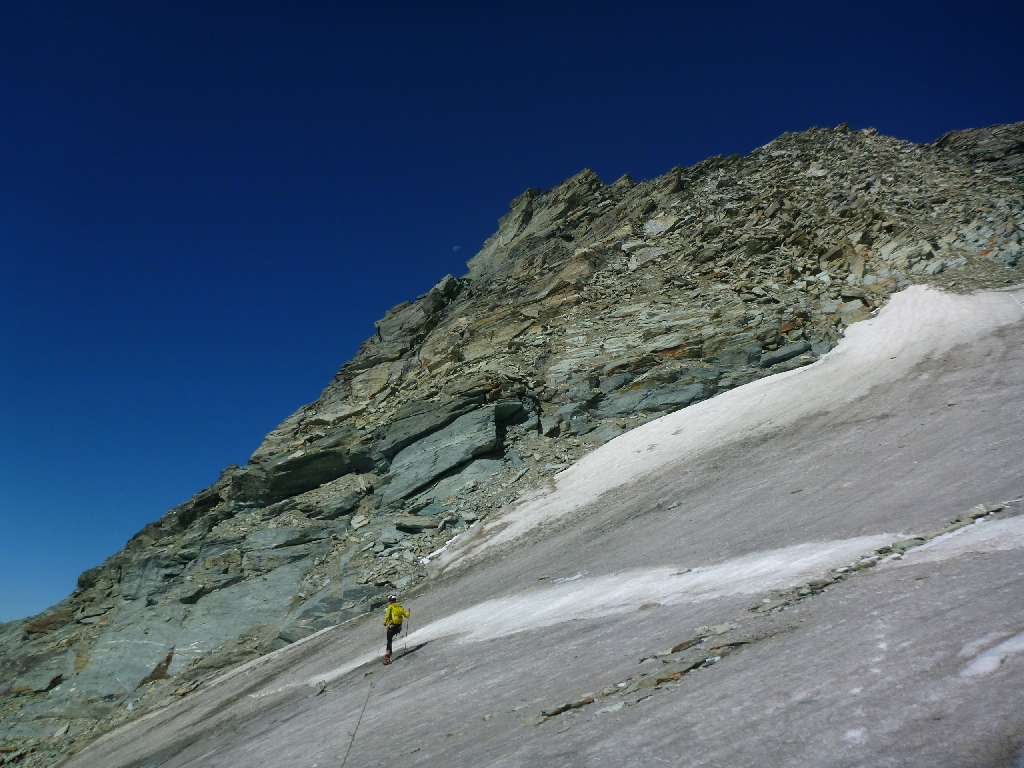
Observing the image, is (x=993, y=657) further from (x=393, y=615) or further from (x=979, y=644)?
(x=393, y=615)

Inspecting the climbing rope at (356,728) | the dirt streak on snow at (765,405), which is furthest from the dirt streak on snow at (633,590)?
the dirt streak on snow at (765,405)

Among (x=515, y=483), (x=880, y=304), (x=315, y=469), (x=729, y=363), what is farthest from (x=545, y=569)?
(x=880, y=304)

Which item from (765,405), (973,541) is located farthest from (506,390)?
(973,541)

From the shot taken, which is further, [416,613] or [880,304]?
[880,304]

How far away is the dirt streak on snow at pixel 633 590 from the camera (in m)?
7.48

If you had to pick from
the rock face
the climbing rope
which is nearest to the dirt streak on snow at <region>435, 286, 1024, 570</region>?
the rock face

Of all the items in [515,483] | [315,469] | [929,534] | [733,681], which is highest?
[315,469]

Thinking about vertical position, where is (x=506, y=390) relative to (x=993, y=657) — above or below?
above

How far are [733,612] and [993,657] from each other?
10.0 ft

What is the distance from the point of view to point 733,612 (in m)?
6.59

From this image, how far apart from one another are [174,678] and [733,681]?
832 inches

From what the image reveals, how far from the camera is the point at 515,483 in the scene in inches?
832

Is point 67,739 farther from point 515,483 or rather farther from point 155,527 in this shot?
point 515,483

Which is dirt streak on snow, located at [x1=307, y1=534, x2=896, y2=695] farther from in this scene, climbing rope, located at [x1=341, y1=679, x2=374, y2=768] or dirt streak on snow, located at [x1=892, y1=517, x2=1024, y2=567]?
climbing rope, located at [x1=341, y1=679, x2=374, y2=768]
